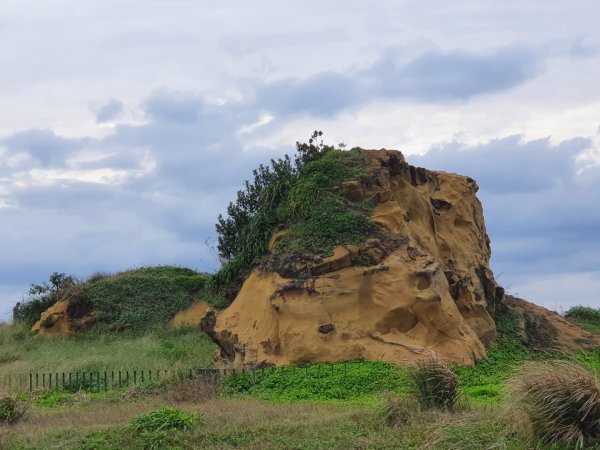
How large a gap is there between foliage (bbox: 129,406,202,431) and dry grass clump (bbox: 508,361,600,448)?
4958mm

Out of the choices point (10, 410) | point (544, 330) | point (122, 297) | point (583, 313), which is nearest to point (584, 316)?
point (583, 313)

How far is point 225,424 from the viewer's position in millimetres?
12023

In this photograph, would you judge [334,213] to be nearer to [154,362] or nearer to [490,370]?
[490,370]

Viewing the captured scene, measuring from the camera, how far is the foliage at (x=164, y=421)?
462 inches

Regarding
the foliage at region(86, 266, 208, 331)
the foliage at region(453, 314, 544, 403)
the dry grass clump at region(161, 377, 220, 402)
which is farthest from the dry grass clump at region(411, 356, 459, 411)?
the foliage at region(86, 266, 208, 331)

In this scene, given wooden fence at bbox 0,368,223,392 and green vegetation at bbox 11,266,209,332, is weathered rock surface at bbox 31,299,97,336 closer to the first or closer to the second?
green vegetation at bbox 11,266,209,332

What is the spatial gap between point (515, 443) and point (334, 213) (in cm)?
1098

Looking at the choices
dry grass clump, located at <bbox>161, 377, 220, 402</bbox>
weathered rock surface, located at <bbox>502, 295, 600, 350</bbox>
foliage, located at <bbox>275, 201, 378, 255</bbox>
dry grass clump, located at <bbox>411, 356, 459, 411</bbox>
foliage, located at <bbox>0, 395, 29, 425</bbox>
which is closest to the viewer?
dry grass clump, located at <bbox>411, 356, 459, 411</bbox>

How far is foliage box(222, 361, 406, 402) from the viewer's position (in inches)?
609

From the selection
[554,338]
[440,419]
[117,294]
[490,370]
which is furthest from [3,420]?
[117,294]

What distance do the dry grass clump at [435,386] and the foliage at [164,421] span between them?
3349 millimetres

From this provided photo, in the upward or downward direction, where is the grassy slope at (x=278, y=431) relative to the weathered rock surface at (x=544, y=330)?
downward

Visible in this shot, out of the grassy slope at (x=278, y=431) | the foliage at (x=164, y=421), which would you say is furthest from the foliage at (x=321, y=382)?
the foliage at (x=164, y=421)

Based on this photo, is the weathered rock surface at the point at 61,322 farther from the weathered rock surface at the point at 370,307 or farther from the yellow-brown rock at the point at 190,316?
the weathered rock surface at the point at 370,307
